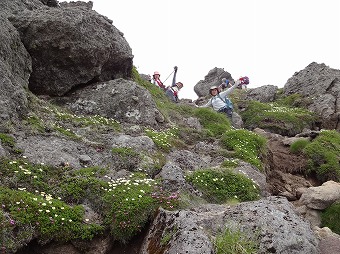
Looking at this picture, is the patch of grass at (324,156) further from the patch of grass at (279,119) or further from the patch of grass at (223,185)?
the patch of grass at (223,185)

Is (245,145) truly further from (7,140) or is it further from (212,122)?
(7,140)

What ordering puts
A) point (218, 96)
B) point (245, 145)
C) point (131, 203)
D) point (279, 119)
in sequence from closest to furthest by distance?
point (131, 203) < point (245, 145) < point (218, 96) < point (279, 119)

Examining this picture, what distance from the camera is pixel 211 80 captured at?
62156 millimetres

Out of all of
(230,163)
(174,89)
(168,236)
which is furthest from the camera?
(174,89)

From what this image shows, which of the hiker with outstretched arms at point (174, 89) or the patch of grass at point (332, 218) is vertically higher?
the hiker with outstretched arms at point (174, 89)

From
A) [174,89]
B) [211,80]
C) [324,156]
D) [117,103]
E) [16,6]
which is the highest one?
[211,80]

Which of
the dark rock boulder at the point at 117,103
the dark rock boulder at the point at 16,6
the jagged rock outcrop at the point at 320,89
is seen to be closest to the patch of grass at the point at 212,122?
the dark rock boulder at the point at 117,103

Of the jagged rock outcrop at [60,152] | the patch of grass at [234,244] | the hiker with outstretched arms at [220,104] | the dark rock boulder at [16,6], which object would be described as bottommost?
the patch of grass at [234,244]

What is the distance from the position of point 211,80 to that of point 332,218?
4652cm

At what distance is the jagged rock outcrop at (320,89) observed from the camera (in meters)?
36.9

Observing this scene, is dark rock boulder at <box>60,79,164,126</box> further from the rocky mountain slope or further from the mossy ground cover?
the mossy ground cover

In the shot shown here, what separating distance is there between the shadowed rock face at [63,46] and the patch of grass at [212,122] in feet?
24.1

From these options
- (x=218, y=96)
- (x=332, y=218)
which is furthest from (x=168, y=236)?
(x=218, y=96)

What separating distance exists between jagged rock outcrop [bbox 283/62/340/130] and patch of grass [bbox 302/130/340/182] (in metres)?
8.36
